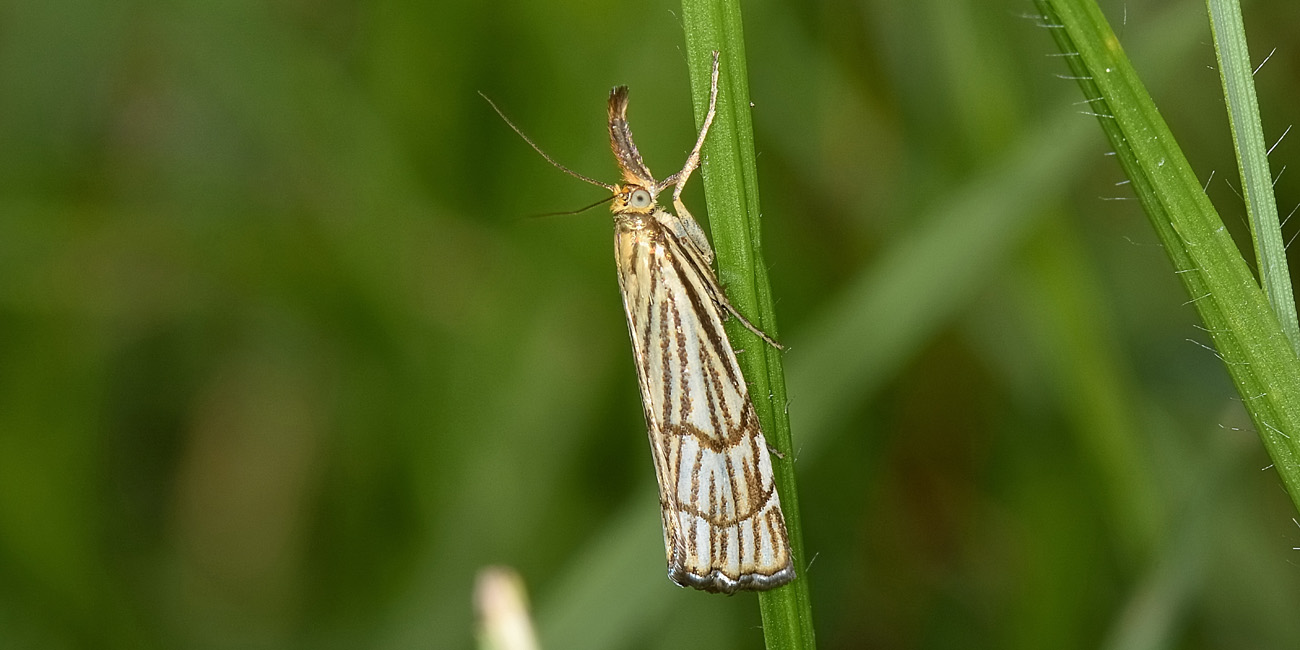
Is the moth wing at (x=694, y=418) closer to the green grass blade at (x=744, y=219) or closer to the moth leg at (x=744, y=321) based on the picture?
the moth leg at (x=744, y=321)

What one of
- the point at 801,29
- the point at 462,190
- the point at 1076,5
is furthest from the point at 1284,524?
the point at 462,190

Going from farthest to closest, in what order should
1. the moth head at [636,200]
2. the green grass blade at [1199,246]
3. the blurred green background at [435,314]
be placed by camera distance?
the blurred green background at [435,314], the moth head at [636,200], the green grass blade at [1199,246]

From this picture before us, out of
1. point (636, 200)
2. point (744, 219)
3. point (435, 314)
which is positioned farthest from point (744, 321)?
point (435, 314)

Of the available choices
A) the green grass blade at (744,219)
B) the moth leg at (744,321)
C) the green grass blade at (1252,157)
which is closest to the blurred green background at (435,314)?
the moth leg at (744,321)

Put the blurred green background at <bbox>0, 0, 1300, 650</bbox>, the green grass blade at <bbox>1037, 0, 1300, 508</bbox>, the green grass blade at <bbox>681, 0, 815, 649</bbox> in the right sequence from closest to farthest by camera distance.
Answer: the green grass blade at <bbox>1037, 0, 1300, 508</bbox>, the green grass blade at <bbox>681, 0, 815, 649</bbox>, the blurred green background at <bbox>0, 0, 1300, 650</bbox>

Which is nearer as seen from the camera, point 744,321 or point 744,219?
point 744,219

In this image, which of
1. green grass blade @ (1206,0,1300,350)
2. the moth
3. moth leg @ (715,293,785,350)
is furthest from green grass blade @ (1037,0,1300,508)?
the moth

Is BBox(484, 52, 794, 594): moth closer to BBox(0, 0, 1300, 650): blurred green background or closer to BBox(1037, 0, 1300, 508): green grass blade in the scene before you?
BBox(1037, 0, 1300, 508): green grass blade

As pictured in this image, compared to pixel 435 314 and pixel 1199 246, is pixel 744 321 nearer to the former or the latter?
pixel 1199 246
